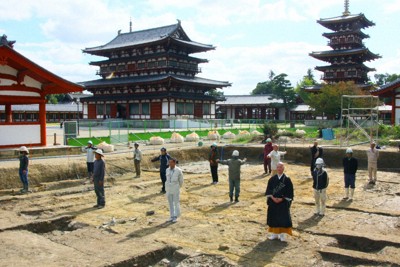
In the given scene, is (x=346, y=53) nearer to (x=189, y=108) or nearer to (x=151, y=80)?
(x=189, y=108)

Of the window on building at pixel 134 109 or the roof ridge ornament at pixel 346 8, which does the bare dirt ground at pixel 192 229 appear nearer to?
the window on building at pixel 134 109

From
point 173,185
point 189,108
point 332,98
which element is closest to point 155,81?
point 189,108

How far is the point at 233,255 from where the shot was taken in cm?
830

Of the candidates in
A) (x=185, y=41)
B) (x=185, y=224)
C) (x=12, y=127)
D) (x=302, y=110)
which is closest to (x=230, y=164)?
(x=185, y=224)

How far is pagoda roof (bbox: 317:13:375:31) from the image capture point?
57.0 metres

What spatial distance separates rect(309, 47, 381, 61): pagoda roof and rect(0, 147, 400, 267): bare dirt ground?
1667 inches

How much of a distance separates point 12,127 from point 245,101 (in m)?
53.4

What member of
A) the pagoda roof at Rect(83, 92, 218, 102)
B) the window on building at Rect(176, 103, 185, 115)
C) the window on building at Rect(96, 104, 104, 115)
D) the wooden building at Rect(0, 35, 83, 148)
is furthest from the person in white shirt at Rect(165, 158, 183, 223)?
the window on building at Rect(96, 104, 104, 115)

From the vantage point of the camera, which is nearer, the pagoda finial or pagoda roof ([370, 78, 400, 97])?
pagoda roof ([370, 78, 400, 97])

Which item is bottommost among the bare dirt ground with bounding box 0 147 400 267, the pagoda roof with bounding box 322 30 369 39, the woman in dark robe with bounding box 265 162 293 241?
the bare dirt ground with bounding box 0 147 400 267

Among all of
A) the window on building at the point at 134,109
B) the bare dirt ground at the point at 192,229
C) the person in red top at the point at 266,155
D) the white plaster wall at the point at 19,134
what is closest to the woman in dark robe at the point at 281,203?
the bare dirt ground at the point at 192,229

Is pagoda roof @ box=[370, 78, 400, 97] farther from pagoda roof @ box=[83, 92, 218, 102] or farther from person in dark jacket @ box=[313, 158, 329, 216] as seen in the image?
person in dark jacket @ box=[313, 158, 329, 216]

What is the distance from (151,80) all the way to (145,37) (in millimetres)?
9805

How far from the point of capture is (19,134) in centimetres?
1972
